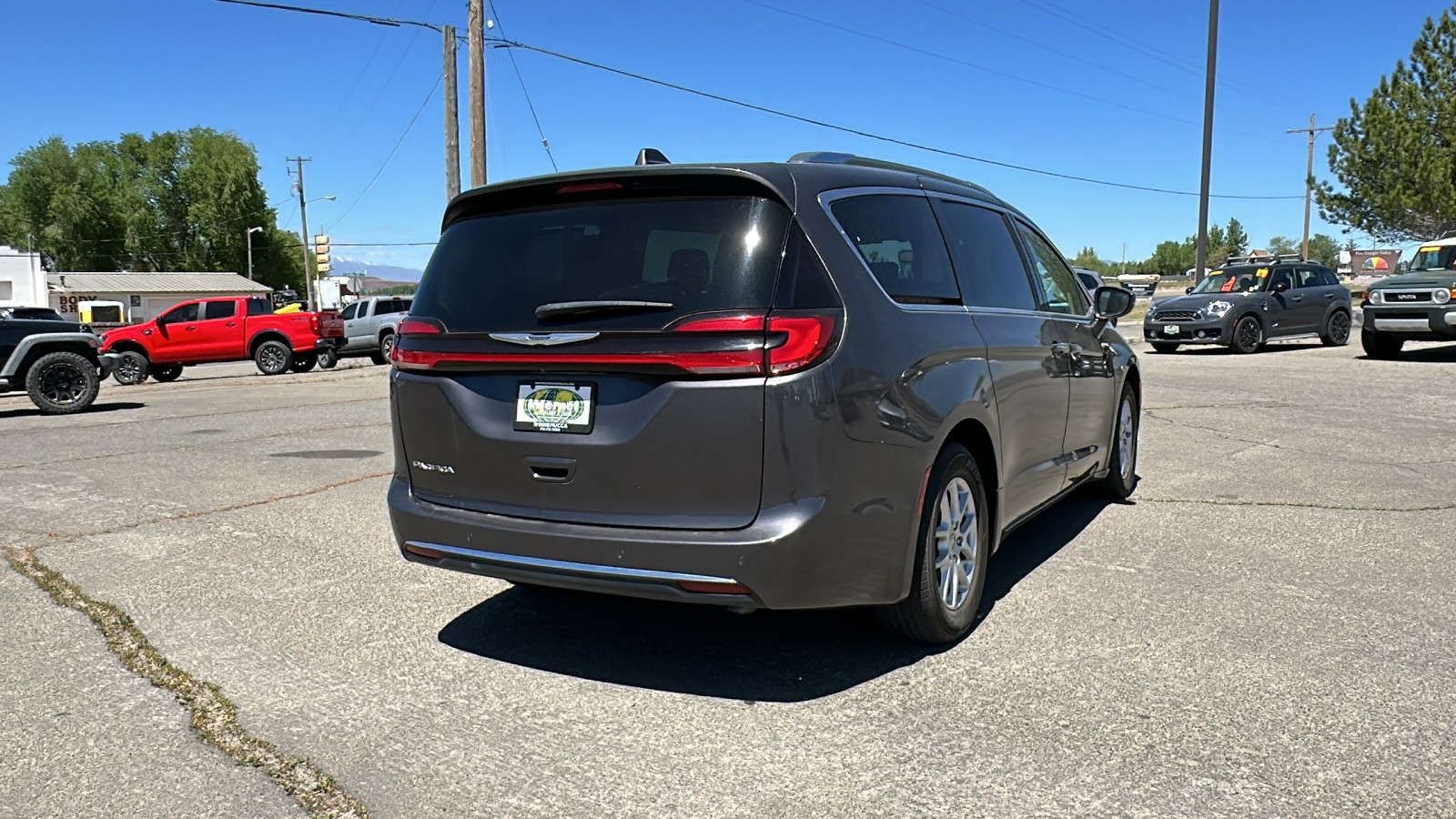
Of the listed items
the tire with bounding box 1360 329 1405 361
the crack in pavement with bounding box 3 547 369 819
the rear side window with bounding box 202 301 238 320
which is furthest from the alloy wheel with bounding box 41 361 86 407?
the tire with bounding box 1360 329 1405 361

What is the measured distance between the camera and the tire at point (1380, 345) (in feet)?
58.2

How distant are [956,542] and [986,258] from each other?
142 cm

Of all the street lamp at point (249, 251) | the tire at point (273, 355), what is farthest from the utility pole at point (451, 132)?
the street lamp at point (249, 251)

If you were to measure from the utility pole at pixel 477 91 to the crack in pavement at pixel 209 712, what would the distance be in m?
16.7

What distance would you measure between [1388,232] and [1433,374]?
123ft

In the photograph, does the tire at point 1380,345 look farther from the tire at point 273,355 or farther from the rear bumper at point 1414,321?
the tire at point 273,355

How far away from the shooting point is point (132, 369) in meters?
21.9

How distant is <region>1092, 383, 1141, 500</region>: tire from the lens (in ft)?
21.6

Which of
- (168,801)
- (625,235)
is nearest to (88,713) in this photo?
(168,801)

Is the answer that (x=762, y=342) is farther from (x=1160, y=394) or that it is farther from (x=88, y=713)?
(x=1160, y=394)

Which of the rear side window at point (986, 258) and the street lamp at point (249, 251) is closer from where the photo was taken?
the rear side window at point (986, 258)

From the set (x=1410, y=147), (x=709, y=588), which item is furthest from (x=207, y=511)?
(x=1410, y=147)

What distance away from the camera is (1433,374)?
49.8 ft

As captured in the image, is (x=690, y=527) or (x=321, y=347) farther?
(x=321, y=347)
